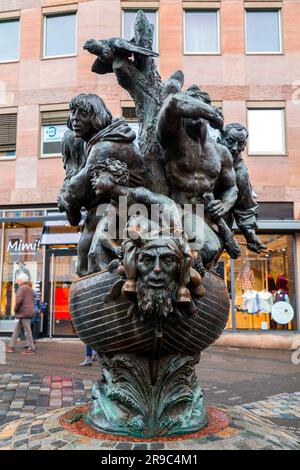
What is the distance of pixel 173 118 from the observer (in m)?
2.51

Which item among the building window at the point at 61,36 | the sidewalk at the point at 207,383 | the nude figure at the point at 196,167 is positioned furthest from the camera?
the building window at the point at 61,36

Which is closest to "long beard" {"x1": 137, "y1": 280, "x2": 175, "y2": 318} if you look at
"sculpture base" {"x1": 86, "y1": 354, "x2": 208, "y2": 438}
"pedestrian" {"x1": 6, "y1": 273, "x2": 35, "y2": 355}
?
"sculpture base" {"x1": 86, "y1": 354, "x2": 208, "y2": 438}

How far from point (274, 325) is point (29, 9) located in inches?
481

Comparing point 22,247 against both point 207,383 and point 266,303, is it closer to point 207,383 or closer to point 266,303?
point 266,303

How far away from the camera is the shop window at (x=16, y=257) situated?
14.4 metres

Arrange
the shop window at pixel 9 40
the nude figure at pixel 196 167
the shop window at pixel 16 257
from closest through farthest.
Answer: the nude figure at pixel 196 167, the shop window at pixel 16 257, the shop window at pixel 9 40

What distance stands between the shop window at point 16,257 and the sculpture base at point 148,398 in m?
12.4

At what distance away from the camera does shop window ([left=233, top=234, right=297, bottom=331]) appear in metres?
13.5

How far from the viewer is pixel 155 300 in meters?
1.94

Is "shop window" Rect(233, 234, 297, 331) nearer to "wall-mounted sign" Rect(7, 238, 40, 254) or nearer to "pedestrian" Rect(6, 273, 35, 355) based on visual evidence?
"pedestrian" Rect(6, 273, 35, 355)

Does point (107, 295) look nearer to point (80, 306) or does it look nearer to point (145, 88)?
point (80, 306)

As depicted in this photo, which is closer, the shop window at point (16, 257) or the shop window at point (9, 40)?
the shop window at point (16, 257)

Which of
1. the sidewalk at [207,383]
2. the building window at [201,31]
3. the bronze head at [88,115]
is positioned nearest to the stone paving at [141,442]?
the bronze head at [88,115]

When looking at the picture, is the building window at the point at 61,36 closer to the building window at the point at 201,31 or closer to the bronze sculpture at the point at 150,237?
the building window at the point at 201,31
